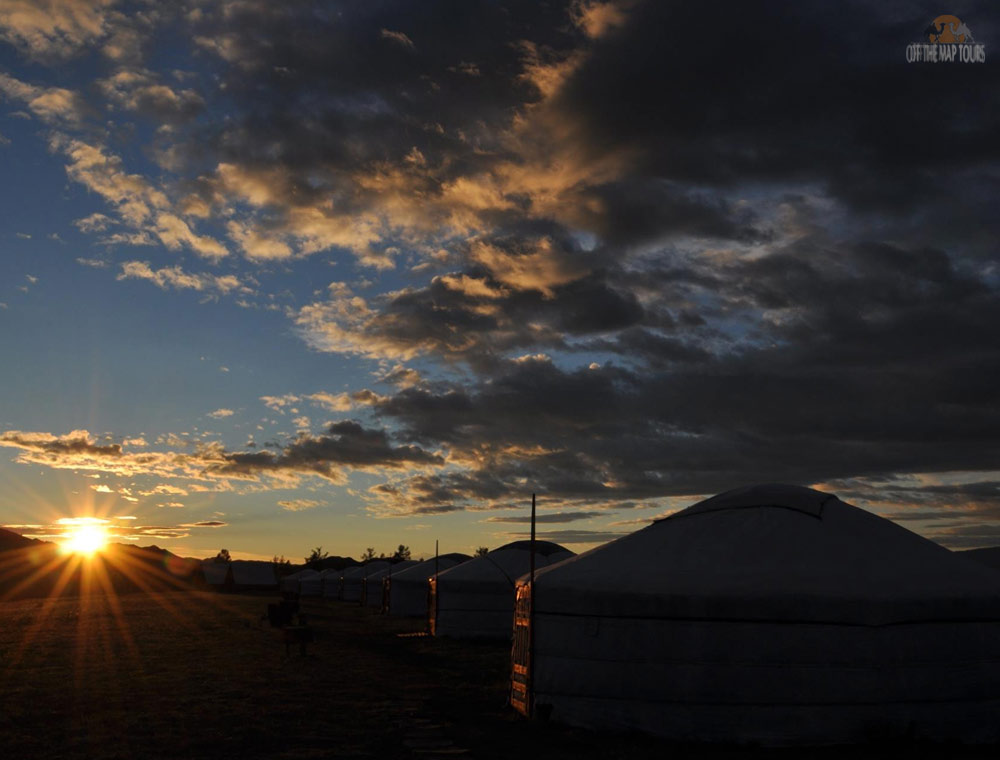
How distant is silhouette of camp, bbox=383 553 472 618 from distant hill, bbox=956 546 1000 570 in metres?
20.8

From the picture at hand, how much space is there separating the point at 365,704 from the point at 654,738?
16.7ft

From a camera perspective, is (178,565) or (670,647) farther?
(178,565)

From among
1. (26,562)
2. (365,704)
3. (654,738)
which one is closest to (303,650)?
(365,704)

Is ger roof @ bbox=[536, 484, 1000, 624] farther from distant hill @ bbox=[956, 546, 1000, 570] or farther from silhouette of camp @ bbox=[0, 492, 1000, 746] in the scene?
distant hill @ bbox=[956, 546, 1000, 570]

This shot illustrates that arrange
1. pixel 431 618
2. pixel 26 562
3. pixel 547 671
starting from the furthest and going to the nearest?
pixel 26 562
pixel 431 618
pixel 547 671

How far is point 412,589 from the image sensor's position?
42.6 metres

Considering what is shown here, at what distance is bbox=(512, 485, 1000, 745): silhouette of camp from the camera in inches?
444

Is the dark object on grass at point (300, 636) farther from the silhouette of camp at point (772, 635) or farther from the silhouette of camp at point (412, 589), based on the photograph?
the silhouette of camp at point (412, 589)

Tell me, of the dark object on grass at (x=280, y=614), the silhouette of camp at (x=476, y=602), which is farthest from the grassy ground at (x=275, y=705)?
the silhouette of camp at (x=476, y=602)

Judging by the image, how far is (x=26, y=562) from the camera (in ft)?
395

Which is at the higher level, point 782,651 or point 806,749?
point 782,651

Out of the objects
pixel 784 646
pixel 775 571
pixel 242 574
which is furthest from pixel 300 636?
pixel 242 574

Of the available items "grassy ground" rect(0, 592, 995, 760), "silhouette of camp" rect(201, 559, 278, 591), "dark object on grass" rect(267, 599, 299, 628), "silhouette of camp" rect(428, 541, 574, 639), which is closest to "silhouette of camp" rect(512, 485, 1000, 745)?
"grassy ground" rect(0, 592, 995, 760)

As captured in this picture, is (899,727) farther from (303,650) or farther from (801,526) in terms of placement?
(303,650)
